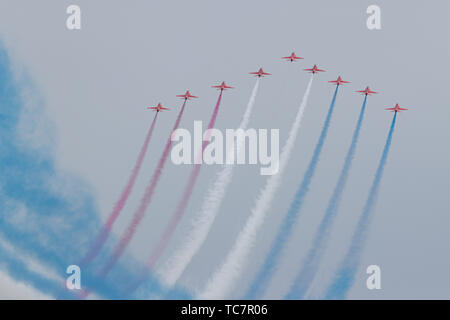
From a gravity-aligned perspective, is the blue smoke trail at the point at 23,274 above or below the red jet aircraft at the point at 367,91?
below

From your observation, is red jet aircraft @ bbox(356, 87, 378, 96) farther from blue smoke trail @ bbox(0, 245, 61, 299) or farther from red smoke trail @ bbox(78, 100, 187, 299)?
blue smoke trail @ bbox(0, 245, 61, 299)

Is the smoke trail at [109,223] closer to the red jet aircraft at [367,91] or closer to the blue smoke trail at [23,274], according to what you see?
the blue smoke trail at [23,274]

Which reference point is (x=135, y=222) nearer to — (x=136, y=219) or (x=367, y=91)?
(x=136, y=219)

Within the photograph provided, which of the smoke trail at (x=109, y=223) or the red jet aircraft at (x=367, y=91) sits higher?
the red jet aircraft at (x=367, y=91)

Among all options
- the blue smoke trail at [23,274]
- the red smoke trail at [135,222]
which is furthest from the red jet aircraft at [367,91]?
the blue smoke trail at [23,274]

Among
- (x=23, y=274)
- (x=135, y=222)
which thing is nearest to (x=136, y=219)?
(x=135, y=222)

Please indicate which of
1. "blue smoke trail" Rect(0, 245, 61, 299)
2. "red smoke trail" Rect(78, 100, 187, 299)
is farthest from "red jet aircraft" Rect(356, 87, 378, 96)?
"blue smoke trail" Rect(0, 245, 61, 299)

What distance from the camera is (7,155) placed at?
3525cm

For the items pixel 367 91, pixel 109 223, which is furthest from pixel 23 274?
pixel 367 91

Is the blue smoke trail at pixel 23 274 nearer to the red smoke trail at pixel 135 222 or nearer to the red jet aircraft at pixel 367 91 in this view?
the red smoke trail at pixel 135 222

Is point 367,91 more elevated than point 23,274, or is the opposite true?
point 367,91

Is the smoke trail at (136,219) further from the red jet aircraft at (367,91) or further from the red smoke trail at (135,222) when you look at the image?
the red jet aircraft at (367,91)
